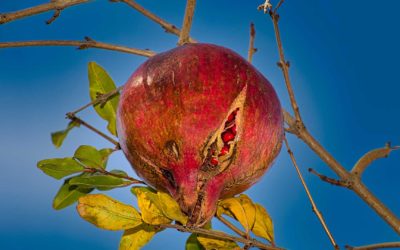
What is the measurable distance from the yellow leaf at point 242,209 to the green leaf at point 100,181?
0.73 ft

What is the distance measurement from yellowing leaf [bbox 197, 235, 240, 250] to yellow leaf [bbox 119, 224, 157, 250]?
0.10m

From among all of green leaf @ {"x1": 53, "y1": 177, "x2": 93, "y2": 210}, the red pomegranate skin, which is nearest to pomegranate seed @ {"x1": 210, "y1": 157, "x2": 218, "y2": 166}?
the red pomegranate skin

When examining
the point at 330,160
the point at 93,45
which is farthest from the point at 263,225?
the point at 93,45

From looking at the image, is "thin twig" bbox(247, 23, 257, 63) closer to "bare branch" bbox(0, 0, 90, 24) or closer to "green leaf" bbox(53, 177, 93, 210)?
"bare branch" bbox(0, 0, 90, 24)

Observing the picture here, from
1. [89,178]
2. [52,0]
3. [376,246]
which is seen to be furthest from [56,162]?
[376,246]

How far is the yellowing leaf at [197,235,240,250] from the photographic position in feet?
3.19

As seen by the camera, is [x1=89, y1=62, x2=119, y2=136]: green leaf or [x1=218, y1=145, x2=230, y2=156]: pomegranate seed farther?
[x1=89, y1=62, x2=119, y2=136]: green leaf

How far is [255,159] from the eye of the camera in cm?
85

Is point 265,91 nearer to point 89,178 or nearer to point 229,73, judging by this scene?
point 229,73

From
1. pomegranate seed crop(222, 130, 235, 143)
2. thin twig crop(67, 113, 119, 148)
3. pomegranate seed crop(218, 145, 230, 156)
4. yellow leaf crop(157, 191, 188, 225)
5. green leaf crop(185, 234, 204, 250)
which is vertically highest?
thin twig crop(67, 113, 119, 148)

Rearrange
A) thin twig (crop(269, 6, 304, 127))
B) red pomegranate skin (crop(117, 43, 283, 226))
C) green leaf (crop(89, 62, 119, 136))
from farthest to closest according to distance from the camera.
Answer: green leaf (crop(89, 62, 119, 136)), thin twig (crop(269, 6, 304, 127)), red pomegranate skin (crop(117, 43, 283, 226))

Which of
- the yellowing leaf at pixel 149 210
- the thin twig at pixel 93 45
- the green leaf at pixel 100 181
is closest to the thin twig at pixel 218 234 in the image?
the yellowing leaf at pixel 149 210

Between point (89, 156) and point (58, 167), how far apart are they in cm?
7

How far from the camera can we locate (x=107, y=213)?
91cm
